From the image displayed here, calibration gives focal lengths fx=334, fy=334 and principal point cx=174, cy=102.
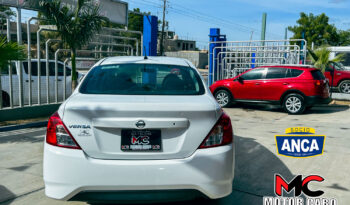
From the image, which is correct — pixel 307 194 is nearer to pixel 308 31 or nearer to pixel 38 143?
pixel 38 143

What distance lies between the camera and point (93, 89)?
356 centimetres

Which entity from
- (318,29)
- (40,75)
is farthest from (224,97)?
(318,29)

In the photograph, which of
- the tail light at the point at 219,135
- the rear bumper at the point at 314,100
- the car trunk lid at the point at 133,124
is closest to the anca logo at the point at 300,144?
the rear bumper at the point at 314,100

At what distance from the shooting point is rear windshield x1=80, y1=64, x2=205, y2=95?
139 inches

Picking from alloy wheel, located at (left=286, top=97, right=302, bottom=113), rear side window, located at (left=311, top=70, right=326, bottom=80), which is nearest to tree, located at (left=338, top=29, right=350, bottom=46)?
rear side window, located at (left=311, top=70, right=326, bottom=80)

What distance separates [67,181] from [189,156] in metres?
1.05

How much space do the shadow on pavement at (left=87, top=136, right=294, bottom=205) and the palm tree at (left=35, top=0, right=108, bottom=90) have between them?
5.12 meters

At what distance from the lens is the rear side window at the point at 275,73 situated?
11.0m

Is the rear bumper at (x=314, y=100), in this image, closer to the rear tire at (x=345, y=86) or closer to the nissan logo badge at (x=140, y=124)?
the rear tire at (x=345, y=86)

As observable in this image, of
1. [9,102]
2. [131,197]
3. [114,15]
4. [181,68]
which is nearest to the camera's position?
→ [131,197]

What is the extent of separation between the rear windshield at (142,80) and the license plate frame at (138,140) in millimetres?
638

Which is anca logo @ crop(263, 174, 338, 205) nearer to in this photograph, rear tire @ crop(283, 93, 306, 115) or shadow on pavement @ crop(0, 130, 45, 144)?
shadow on pavement @ crop(0, 130, 45, 144)

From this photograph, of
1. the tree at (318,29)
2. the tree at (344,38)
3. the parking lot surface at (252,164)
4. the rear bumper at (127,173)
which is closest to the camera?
the rear bumper at (127,173)

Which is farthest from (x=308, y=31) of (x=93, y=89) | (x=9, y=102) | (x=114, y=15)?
(x=93, y=89)
